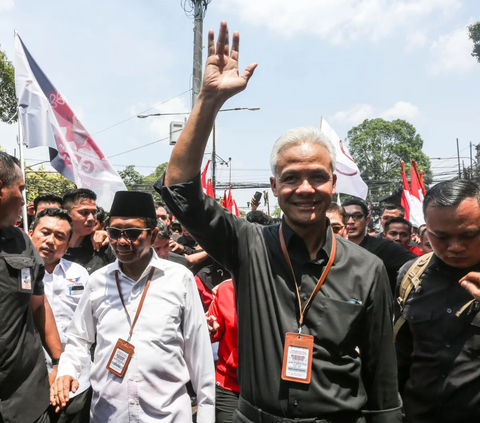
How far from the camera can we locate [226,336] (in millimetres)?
3859

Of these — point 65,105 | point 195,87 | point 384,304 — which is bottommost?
point 384,304

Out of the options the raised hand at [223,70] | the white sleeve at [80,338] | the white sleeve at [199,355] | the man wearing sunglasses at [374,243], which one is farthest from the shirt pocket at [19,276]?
the man wearing sunglasses at [374,243]

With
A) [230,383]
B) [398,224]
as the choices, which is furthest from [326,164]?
[398,224]

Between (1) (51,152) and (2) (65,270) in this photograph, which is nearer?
(2) (65,270)

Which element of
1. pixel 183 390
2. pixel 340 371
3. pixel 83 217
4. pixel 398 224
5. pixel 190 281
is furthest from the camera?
pixel 398 224

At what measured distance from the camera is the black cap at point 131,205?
3305 millimetres

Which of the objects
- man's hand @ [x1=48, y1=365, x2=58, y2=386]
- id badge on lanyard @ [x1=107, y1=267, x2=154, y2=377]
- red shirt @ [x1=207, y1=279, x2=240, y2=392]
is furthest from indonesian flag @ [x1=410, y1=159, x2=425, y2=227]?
man's hand @ [x1=48, y1=365, x2=58, y2=386]

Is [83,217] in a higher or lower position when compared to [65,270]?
higher

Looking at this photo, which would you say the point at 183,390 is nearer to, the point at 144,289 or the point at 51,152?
the point at 144,289

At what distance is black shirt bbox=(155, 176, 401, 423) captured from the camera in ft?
6.17

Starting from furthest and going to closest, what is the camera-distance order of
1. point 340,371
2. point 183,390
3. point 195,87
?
point 195,87 → point 183,390 → point 340,371

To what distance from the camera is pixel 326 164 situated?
6.73 feet

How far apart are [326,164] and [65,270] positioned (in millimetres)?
2726

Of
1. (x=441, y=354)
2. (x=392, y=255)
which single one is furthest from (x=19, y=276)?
(x=392, y=255)
